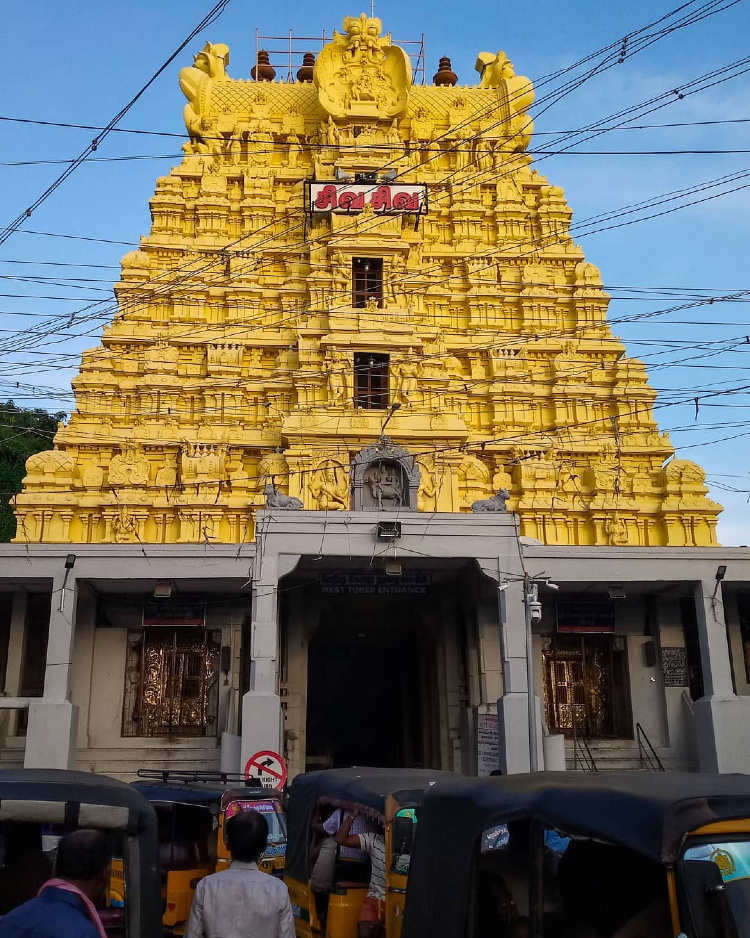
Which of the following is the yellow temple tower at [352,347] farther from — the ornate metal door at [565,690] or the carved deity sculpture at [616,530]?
the ornate metal door at [565,690]

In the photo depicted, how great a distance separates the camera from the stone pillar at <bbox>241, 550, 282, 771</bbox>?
17750 millimetres

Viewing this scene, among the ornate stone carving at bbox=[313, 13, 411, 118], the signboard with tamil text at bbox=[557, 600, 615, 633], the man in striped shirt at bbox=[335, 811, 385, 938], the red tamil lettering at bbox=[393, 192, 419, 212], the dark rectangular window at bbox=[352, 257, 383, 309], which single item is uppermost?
the ornate stone carving at bbox=[313, 13, 411, 118]

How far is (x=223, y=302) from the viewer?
27.5m

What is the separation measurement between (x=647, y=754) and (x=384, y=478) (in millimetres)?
9071

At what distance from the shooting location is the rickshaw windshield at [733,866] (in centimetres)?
405

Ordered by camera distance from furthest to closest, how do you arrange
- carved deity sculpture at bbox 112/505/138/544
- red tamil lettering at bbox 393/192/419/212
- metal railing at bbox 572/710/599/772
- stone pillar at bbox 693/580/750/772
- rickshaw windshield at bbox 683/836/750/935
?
red tamil lettering at bbox 393/192/419/212 < carved deity sculpture at bbox 112/505/138/544 < metal railing at bbox 572/710/599/772 < stone pillar at bbox 693/580/750/772 < rickshaw windshield at bbox 683/836/750/935

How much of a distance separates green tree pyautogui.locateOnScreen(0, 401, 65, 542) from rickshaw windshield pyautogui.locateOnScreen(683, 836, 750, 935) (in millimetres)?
33013

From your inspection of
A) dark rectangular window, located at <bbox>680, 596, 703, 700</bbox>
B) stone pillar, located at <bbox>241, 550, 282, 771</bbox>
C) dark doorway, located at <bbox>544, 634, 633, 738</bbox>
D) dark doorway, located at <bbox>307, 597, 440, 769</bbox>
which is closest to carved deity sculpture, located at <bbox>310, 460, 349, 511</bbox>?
dark doorway, located at <bbox>307, 597, 440, 769</bbox>

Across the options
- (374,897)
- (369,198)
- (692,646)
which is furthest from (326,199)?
(374,897)

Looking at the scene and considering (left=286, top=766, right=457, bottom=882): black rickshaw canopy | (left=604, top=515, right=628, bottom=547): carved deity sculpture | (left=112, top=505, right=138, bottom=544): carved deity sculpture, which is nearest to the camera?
(left=286, top=766, right=457, bottom=882): black rickshaw canopy

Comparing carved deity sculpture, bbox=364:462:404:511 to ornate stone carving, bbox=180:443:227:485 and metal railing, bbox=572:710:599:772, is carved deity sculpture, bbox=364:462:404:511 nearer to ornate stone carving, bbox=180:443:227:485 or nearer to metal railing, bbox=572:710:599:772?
ornate stone carving, bbox=180:443:227:485

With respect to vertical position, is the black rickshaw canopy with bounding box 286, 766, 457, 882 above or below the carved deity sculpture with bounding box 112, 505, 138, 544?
below

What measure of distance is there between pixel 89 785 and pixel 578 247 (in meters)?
26.2

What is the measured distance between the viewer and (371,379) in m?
26.3
